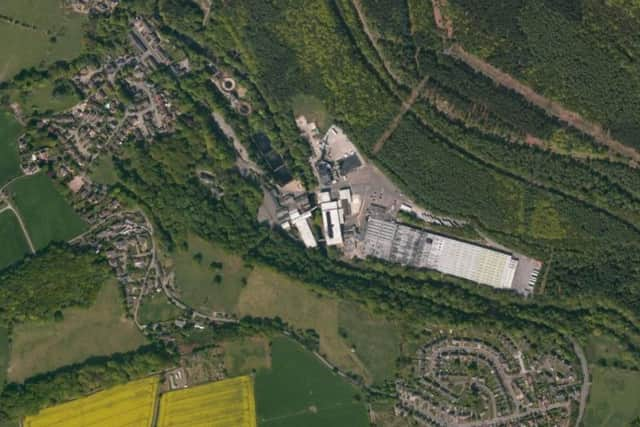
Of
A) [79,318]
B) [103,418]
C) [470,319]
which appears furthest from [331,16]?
[103,418]

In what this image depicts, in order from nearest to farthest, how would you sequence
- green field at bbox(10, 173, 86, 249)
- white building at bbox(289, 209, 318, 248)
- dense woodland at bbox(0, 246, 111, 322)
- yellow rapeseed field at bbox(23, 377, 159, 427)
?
white building at bbox(289, 209, 318, 248) → yellow rapeseed field at bbox(23, 377, 159, 427) → dense woodland at bbox(0, 246, 111, 322) → green field at bbox(10, 173, 86, 249)

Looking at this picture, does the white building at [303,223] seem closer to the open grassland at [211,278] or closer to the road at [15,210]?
the open grassland at [211,278]

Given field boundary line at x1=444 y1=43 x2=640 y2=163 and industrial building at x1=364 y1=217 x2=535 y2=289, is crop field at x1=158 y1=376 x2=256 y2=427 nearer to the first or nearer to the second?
industrial building at x1=364 y1=217 x2=535 y2=289

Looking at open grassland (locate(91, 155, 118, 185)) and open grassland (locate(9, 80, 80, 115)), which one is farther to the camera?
open grassland (locate(9, 80, 80, 115))

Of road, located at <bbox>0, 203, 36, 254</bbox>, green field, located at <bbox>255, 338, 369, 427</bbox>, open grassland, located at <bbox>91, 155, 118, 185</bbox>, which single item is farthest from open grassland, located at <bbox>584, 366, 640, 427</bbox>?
road, located at <bbox>0, 203, 36, 254</bbox>

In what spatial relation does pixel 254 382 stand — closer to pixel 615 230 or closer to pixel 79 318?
pixel 79 318

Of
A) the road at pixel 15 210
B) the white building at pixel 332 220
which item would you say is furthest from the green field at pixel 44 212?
the white building at pixel 332 220
